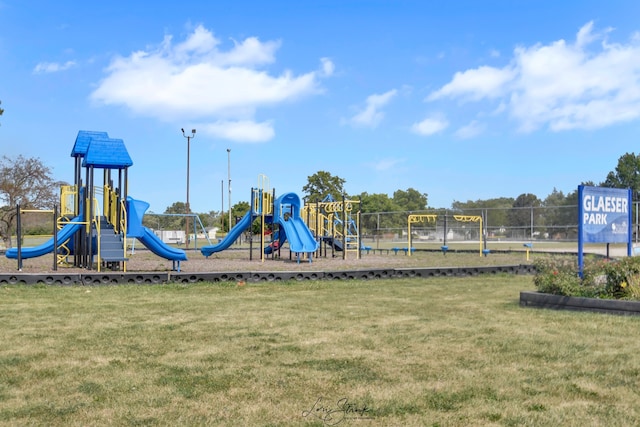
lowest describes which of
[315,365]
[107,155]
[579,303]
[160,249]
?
[315,365]

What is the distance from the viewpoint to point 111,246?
55.1 feet

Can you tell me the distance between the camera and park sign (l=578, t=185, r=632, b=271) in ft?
38.7

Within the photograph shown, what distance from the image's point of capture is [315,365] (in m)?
5.82

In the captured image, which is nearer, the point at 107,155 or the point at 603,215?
the point at 603,215

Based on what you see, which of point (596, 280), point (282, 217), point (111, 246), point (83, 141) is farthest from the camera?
point (282, 217)

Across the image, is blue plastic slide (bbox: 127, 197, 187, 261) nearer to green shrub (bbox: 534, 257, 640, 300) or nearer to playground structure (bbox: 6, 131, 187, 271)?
playground structure (bbox: 6, 131, 187, 271)

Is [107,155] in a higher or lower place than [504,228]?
higher

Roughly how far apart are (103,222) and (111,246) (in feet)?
7.06

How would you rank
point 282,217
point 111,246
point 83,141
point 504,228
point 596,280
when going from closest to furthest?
point 596,280 < point 111,246 < point 83,141 < point 282,217 < point 504,228

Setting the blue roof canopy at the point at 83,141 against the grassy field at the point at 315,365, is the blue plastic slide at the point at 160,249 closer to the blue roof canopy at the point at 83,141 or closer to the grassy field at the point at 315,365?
the blue roof canopy at the point at 83,141

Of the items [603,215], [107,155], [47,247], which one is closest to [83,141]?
[107,155]

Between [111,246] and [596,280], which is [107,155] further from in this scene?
[596,280]

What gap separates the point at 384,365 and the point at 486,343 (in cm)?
162

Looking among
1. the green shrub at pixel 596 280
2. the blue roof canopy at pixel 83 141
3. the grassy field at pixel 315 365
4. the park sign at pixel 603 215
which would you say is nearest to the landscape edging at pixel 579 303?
the green shrub at pixel 596 280
